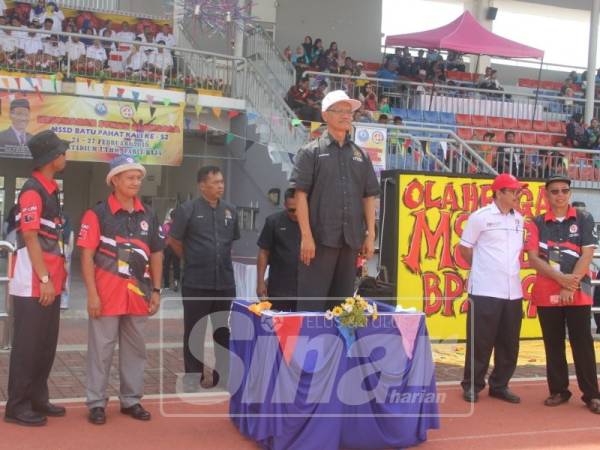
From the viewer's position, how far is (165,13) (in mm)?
20250

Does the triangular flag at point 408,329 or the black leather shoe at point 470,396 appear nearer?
the triangular flag at point 408,329

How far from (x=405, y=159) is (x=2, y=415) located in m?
9.00

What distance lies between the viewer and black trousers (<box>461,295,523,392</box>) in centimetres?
692

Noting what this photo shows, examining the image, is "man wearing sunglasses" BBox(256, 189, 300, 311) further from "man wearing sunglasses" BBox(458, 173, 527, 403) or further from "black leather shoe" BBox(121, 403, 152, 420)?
"black leather shoe" BBox(121, 403, 152, 420)

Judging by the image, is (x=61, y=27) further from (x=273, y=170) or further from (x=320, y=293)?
(x=320, y=293)

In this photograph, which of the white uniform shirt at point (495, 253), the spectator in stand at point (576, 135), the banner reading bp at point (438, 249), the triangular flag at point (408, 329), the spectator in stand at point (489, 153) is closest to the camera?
the triangular flag at point (408, 329)

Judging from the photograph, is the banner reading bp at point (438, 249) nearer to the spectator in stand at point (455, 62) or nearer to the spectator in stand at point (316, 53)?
the spectator in stand at point (316, 53)

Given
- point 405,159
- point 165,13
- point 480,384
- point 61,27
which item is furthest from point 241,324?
point 165,13

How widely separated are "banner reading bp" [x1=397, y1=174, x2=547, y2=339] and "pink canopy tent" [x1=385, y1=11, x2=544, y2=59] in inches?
442

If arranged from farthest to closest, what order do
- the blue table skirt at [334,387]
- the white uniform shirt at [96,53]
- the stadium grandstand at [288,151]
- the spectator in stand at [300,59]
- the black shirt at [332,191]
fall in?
1. the spectator in stand at [300,59]
2. the white uniform shirt at [96,53]
3. the black shirt at [332,191]
4. the stadium grandstand at [288,151]
5. the blue table skirt at [334,387]

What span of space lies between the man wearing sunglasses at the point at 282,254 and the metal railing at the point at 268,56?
1174cm

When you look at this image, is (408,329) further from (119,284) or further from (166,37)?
(166,37)

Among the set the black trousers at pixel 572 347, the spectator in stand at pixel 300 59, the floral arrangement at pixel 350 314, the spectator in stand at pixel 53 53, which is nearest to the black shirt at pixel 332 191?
the floral arrangement at pixel 350 314

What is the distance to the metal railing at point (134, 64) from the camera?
1446 cm
